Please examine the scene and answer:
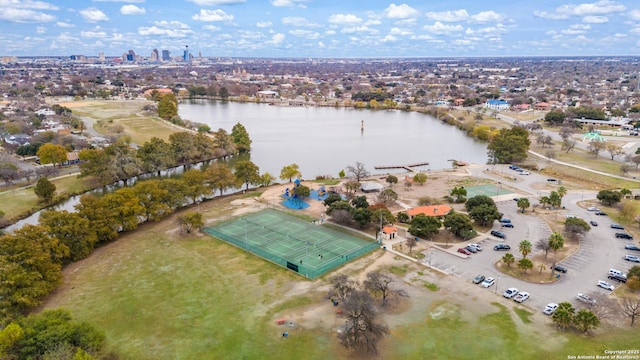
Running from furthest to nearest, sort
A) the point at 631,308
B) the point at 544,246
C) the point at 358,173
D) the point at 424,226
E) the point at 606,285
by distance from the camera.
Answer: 1. the point at 358,173
2. the point at 424,226
3. the point at 544,246
4. the point at 606,285
5. the point at 631,308

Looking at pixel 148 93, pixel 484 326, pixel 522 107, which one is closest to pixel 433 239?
pixel 484 326

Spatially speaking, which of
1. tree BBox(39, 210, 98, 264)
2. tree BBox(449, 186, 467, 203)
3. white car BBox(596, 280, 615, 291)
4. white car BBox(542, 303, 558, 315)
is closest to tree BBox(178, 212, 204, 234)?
tree BBox(39, 210, 98, 264)

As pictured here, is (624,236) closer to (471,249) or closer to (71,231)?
(471,249)

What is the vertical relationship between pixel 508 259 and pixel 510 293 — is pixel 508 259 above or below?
above

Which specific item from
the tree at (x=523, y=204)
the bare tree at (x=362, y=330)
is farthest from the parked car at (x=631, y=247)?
the bare tree at (x=362, y=330)

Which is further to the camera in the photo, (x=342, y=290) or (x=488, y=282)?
(x=488, y=282)

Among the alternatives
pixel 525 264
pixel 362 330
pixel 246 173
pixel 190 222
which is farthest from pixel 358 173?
pixel 362 330

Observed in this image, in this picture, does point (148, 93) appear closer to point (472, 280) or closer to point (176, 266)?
point (176, 266)
